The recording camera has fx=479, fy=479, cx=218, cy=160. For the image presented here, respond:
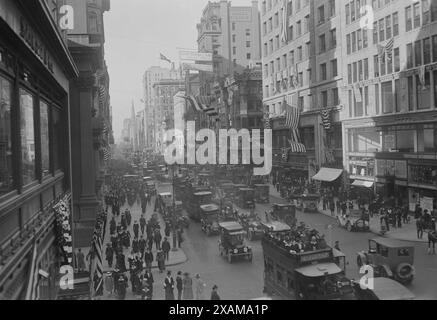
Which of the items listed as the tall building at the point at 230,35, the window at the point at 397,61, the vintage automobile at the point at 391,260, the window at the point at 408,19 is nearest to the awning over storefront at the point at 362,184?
the window at the point at 397,61

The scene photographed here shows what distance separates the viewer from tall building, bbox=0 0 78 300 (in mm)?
9633

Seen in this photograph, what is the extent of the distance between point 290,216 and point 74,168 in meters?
13.2

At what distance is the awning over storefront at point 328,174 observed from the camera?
43206 millimetres

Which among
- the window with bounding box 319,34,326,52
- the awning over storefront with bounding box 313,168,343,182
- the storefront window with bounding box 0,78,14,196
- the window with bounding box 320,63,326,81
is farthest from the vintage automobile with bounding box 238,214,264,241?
the window with bounding box 319,34,326,52

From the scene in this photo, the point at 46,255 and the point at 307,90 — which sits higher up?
the point at 307,90

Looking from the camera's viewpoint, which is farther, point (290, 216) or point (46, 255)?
point (290, 216)

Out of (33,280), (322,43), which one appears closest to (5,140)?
(33,280)

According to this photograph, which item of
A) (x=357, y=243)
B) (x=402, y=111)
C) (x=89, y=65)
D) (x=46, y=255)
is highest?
(x=89, y=65)

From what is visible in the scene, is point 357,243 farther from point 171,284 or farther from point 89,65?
point 89,65

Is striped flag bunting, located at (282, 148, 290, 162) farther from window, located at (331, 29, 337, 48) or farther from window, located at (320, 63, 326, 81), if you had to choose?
window, located at (331, 29, 337, 48)

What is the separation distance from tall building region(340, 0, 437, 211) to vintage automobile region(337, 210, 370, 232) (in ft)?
13.2

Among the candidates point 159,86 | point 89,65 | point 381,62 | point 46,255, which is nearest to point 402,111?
point 381,62

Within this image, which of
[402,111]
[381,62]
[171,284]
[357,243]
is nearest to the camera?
[171,284]

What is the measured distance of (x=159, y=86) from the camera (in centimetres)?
11262
